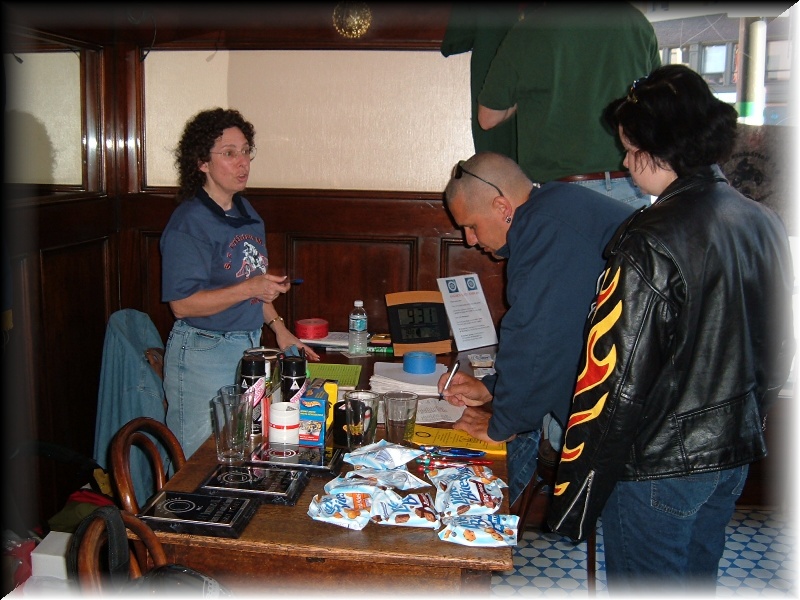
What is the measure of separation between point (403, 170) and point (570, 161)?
1.01m

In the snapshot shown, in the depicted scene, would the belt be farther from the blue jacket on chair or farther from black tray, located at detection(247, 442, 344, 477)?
the blue jacket on chair

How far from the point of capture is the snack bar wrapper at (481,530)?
146cm

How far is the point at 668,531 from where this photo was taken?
1.67 meters

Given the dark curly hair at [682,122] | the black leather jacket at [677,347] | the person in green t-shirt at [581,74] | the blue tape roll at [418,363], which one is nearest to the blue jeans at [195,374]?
the blue tape roll at [418,363]

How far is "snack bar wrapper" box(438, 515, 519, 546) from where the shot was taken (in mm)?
1455

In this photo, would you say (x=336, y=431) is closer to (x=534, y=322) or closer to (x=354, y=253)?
(x=534, y=322)

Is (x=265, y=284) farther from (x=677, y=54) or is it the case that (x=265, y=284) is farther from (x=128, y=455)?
(x=677, y=54)

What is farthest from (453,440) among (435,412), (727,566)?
(727,566)

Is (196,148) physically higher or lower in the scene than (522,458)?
higher

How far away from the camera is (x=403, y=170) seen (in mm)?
3447

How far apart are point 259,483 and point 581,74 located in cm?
171

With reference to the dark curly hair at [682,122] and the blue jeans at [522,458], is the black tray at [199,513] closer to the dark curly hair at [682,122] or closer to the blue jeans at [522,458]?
the dark curly hair at [682,122]

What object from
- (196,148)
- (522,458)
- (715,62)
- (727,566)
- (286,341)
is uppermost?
(715,62)

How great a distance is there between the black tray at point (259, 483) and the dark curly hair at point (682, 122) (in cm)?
105
